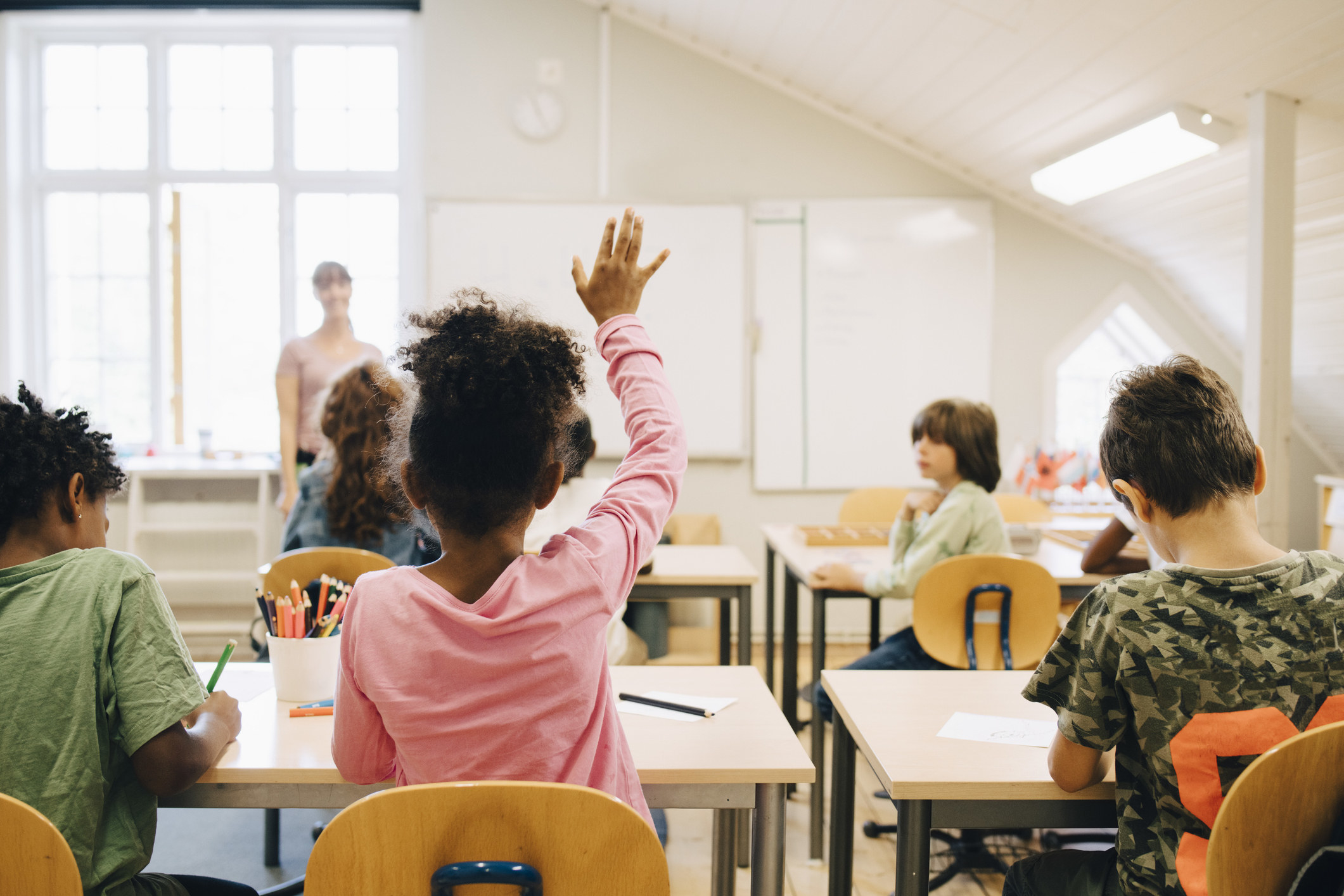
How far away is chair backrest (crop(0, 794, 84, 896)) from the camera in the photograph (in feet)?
2.60

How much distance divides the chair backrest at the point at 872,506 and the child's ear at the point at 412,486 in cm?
274

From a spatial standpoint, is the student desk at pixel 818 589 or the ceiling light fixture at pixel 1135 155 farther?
the ceiling light fixture at pixel 1135 155

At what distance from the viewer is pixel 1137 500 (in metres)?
1.11

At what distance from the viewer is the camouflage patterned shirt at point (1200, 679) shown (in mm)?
985

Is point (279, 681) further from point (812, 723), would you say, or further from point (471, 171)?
point (471, 171)

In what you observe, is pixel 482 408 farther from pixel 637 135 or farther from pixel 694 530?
pixel 637 135

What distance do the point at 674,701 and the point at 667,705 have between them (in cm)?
2

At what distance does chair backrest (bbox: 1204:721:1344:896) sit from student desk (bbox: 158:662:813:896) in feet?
1.45

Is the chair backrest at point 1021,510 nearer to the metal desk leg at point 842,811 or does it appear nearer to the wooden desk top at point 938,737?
the wooden desk top at point 938,737

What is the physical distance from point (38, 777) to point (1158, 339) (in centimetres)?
452

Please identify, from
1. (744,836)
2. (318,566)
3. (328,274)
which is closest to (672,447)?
(744,836)

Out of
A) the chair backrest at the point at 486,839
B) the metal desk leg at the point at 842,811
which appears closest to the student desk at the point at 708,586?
the metal desk leg at the point at 842,811

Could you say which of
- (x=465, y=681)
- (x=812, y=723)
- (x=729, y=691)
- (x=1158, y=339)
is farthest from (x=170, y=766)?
(x=1158, y=339)

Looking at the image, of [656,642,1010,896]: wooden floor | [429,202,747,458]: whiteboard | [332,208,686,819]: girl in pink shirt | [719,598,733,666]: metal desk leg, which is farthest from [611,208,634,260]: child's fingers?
[429,202,747,458]: whiteboard
